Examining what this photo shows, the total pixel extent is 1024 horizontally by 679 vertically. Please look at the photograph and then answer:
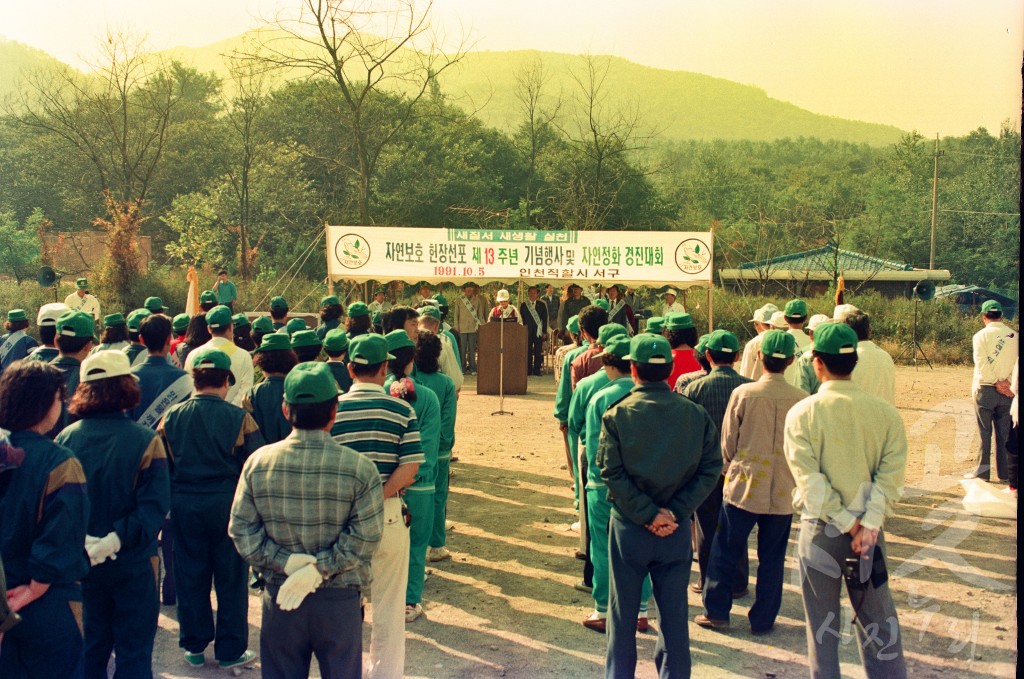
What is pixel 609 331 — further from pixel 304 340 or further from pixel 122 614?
pixel 122 614

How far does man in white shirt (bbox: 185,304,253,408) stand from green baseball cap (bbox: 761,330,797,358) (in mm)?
3738

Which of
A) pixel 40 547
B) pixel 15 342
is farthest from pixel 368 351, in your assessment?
pixel 15 342

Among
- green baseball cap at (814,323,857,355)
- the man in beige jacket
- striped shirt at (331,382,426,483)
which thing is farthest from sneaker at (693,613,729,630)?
striped shirt at (331,382,426,483)

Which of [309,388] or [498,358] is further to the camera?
[498,358]

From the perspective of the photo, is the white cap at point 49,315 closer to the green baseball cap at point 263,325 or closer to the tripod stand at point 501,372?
the green baseball cap at point 263,325

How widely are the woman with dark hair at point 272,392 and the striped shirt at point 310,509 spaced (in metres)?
1.96

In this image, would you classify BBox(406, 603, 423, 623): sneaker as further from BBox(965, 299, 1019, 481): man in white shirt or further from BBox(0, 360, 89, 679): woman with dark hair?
BBox(965, 299, 1019, 481): man in white shirt

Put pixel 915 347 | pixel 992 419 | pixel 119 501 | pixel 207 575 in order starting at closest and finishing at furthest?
pixel 119 501, pixel 207 575, pixel 992 419, pixel 915 347

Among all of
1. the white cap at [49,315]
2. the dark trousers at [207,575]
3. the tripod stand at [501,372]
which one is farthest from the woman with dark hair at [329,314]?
the tripod stand at [501,372]

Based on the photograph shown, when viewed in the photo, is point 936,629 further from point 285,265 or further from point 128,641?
point 285,265

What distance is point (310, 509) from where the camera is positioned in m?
3.54

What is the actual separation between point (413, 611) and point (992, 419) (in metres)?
6.75

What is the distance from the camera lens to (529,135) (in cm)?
4741

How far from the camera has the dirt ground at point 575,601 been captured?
5.12 meters
